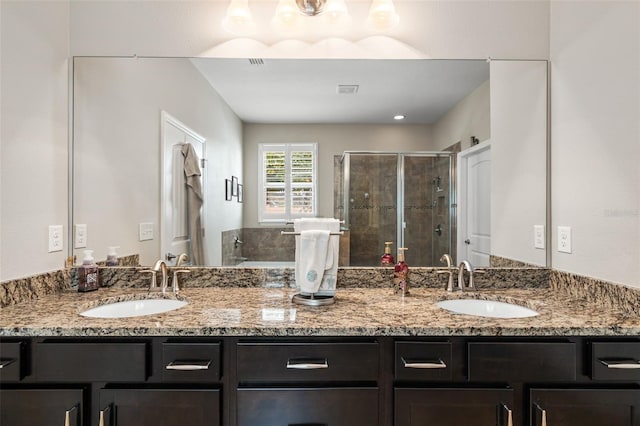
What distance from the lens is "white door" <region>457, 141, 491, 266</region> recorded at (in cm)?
191

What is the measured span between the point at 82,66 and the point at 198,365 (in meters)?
1.61

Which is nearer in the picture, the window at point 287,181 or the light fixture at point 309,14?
the light fixture at point 309,14

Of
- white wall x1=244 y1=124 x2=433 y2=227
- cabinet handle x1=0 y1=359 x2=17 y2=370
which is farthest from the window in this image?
cabinet handle x1=0 y1=359 x2=17 y2=370

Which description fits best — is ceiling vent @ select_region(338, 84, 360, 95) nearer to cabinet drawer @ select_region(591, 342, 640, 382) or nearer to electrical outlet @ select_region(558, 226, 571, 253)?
electrical outlet @ select_region(558, 226, 571, 253)

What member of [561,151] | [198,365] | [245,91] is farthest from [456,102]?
[198,365]

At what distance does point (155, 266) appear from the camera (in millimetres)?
1735

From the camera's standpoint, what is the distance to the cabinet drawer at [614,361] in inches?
47.7

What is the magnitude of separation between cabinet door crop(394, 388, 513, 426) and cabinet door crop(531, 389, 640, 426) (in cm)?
13

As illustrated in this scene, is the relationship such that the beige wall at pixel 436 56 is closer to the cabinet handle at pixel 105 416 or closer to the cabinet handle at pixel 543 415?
the cabinet handle at pixel 543 415

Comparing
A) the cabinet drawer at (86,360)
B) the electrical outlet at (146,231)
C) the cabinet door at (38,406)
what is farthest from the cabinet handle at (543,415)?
the electrical outlet at (146,231)

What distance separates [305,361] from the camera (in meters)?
1.22

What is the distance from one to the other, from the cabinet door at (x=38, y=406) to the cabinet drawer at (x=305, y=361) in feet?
1.84

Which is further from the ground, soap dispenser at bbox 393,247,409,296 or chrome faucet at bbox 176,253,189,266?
chrome faucet at bbox 176,253,189,266

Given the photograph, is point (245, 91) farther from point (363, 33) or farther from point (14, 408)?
point (14, 408)
